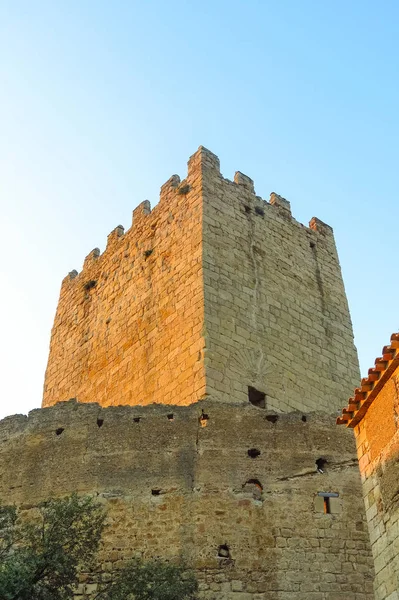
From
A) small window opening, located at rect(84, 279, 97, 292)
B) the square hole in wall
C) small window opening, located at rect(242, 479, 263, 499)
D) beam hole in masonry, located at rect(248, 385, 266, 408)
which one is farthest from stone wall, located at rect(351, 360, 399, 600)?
small window opening, located at rect(84, 279, 97, 292)

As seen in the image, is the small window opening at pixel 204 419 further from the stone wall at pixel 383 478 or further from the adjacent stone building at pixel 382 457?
the stone wall at pixel 383 478

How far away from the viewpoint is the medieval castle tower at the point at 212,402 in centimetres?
945

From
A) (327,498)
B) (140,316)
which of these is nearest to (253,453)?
(327,498)

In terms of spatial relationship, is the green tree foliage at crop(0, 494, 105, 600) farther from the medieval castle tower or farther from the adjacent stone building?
the adjacent stone building

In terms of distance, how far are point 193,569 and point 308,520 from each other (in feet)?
4.95

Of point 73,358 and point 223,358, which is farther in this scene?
point 73,358

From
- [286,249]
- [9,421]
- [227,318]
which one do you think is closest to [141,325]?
[227,318]

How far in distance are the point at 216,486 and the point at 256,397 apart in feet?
14.0

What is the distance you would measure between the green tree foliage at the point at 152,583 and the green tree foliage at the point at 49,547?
0.42 meters

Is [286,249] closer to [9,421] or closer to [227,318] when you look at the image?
[227,318]

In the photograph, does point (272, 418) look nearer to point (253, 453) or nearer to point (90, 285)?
point (253, 453)

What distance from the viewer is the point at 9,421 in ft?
36.3

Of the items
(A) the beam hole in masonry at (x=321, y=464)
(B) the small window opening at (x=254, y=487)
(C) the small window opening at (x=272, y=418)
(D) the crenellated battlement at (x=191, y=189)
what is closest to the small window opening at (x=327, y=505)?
(A) the beam hole in masonry at (x=321, y=464)

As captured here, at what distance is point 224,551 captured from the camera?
9344 millimetres
